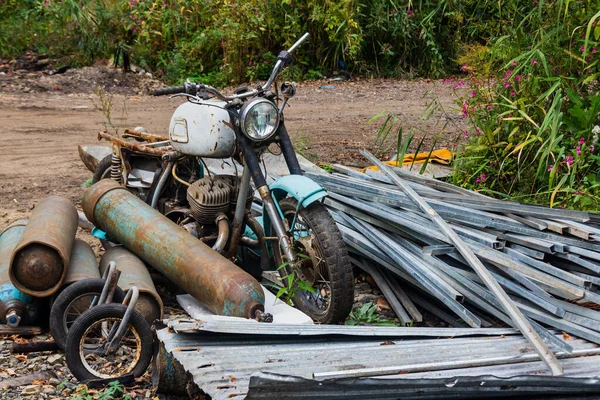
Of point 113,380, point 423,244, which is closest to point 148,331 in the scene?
point 113,380

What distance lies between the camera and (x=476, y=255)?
14.3 ft

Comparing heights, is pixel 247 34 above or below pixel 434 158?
above

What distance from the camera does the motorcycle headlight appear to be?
14.4ft

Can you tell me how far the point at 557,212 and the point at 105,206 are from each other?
2726 mm

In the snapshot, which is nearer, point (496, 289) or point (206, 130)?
point (496, 289)

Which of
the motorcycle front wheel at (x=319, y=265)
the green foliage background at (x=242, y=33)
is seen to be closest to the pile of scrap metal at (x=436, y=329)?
the motorcycle front wheel at (x=319, y=265)

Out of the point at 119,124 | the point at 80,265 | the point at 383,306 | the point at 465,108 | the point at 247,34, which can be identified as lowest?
the point at 119,124

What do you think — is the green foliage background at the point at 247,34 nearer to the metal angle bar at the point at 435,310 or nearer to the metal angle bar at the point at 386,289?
the metal angle bar at the point at 386,289

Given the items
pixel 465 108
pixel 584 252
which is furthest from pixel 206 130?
pixel 465 108

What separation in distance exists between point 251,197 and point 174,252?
2.18 feet

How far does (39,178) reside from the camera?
741 centimetres

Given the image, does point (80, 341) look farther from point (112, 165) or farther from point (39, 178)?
point (39, 178)

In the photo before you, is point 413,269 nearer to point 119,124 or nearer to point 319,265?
point 319,265

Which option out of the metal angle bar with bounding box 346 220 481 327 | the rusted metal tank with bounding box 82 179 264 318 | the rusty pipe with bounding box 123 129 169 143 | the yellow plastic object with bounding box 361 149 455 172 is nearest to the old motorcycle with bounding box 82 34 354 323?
the rusted metal tank with bounding box 82 179 264 318
